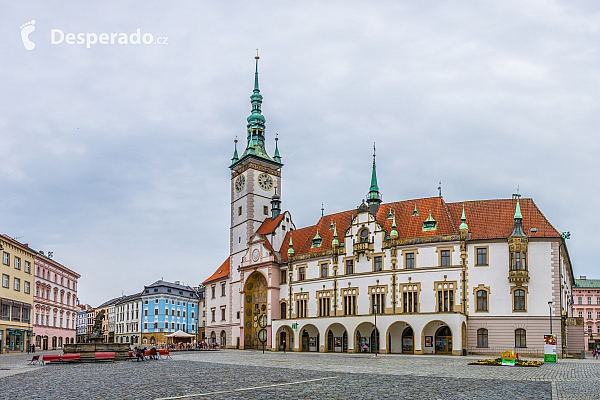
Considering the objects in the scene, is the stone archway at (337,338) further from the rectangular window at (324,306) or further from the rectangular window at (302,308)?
the rectangular window at (302,308)

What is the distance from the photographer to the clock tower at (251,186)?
76250 mm

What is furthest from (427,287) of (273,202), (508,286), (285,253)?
(273,202)

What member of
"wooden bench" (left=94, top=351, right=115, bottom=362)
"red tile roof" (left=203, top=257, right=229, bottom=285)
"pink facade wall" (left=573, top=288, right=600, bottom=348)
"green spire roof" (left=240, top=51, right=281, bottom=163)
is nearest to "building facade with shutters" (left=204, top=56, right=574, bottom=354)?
"red tile roof" (left=203, top=257, right=229, bottom=285)

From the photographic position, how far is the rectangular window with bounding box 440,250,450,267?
52875 millimetres

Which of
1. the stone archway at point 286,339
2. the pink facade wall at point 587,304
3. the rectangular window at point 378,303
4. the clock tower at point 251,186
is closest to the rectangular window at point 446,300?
the rectangular window at point 378,303

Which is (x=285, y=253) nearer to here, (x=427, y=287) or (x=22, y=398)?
(x=427, y=287)

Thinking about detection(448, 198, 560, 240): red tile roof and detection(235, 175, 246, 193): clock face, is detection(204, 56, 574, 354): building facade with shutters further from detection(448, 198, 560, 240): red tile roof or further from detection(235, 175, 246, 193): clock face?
detection(235, 175, 246, 193): clock face

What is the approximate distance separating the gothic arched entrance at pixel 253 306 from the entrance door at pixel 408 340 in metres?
20.0

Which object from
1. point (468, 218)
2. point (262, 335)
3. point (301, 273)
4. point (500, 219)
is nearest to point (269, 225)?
point (301, 273)

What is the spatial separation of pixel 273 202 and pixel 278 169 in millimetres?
5431

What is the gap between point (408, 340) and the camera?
54000 mm

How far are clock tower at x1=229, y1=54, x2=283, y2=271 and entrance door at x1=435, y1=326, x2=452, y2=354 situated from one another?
29.6m

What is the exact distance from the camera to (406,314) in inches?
2069

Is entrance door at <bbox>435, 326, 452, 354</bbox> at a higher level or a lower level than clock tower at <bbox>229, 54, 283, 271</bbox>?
lower
